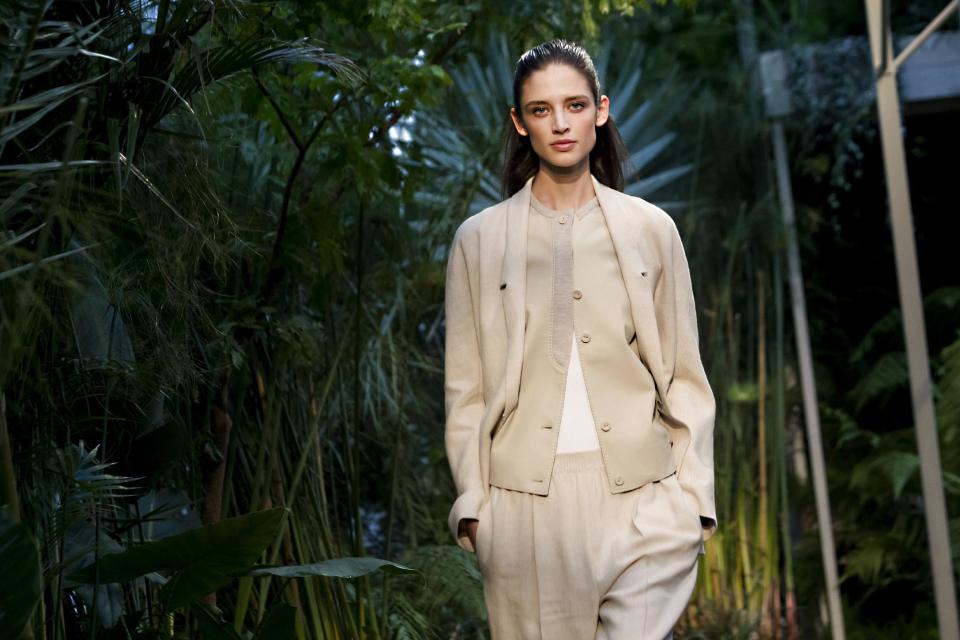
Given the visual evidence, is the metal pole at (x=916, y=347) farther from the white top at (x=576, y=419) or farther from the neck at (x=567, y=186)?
the white top at (x=576, y=419)

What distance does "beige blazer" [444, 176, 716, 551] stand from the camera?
2.56 m

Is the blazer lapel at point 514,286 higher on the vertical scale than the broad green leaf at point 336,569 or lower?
higher

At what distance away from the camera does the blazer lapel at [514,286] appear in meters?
2.61

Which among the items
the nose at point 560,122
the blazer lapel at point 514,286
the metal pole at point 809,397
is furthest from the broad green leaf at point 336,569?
the metal pole at point 809,397

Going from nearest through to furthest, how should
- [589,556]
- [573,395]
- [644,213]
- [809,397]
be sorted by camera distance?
1. [589,556]
2. [573,395]
3. [644,213]
4. [809,397]

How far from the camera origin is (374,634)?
373 cm

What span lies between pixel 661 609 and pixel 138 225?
130 centimetres

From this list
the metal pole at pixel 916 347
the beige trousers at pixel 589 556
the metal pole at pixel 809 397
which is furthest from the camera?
the metal pole at pixel 809 397

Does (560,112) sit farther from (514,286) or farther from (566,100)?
(514,286)

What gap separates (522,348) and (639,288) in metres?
0.26

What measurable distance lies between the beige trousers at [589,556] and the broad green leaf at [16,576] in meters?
0.84

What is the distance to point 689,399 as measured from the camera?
104 inches

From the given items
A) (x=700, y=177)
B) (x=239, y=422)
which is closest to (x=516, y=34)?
(x=239, y=422)

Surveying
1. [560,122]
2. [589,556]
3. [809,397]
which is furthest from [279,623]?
[809,397]
